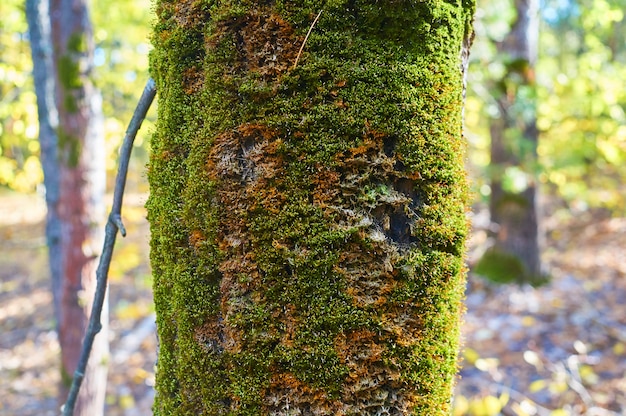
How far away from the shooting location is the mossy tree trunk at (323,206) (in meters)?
1.03

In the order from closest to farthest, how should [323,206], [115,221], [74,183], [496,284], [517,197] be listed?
[323,206] < [115,221] < [74,183] < [496,284] < [517,197]

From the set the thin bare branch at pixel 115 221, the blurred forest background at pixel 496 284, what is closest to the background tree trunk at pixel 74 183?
the blurred forest background at pixel 496 284

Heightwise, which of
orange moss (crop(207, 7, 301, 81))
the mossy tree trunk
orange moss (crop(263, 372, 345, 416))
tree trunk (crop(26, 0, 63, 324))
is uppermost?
tree trunk (crop(26, 0, 63, 324))

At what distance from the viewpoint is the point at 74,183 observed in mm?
4184

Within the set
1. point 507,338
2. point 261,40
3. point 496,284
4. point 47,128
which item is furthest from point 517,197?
point 261,40

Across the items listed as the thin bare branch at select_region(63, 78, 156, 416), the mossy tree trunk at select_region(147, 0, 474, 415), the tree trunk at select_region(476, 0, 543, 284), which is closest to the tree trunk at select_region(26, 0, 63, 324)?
the thin bare branch at select_region(63, 78, 156, 416)

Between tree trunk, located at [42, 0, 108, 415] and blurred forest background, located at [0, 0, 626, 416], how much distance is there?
1.10ft

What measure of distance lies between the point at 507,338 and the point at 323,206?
5.23m

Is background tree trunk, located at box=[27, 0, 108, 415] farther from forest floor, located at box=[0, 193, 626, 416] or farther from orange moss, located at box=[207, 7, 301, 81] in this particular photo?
orange moss, located at box=[207, 7, 301, 81]

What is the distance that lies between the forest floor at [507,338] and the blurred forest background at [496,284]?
0.02 m

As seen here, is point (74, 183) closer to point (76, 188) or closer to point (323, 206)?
point (76, 188)

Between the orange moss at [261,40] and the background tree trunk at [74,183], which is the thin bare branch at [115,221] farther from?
the background tree trunk at [74,183]

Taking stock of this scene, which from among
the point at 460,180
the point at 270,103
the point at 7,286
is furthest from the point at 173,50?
the point at 7,286

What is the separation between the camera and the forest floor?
4156 millimetres
